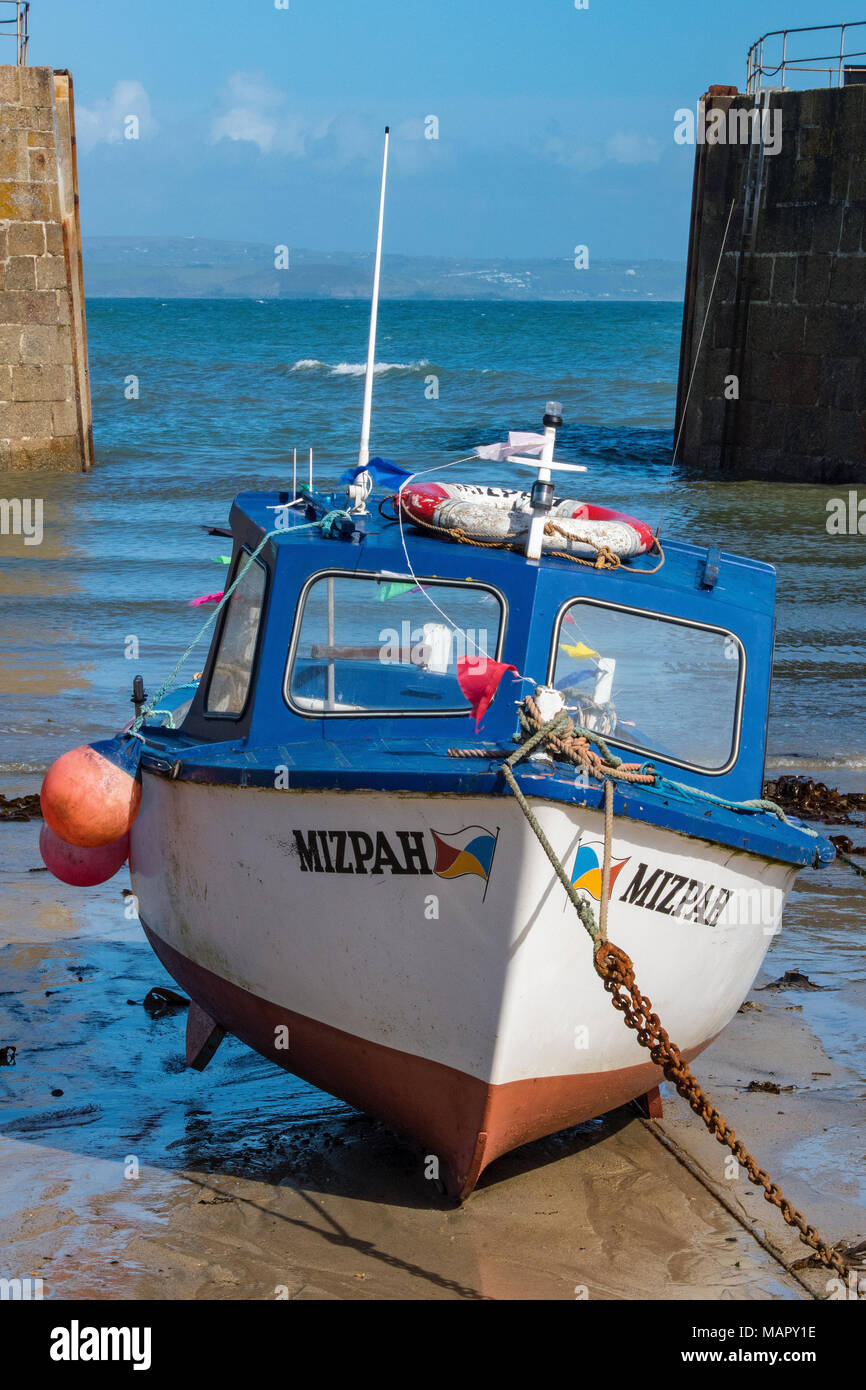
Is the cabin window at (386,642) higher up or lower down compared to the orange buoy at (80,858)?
higher up

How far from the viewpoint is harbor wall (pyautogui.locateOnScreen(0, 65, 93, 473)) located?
19.7 meters

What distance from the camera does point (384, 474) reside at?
218 inches

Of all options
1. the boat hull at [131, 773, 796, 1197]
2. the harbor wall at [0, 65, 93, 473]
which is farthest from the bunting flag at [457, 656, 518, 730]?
the harbor wall at [0, 65, 93, 473]

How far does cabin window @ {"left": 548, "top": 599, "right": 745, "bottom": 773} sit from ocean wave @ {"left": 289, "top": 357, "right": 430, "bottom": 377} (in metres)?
46.3

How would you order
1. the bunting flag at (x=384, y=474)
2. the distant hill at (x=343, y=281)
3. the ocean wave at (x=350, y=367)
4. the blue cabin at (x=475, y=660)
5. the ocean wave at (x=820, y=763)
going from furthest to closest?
1. the distant hill at (x=343, y=281)
2. the ocean wave at (x=350, y=367)
3. the ocean wave at (x=820, y=763)
4. the bunting flag at (x=384, y=474)
5. the blue cabin at (x=475, y=660)

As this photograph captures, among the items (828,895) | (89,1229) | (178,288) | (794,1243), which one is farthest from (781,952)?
(178,288)

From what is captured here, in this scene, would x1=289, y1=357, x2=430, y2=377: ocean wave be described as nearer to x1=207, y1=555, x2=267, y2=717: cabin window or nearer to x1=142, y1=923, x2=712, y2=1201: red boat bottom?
x1=207, y1=555, x2=267, y2=717: cabin window

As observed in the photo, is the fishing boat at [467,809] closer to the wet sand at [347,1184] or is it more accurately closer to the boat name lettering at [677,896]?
the boat name lettering at [677,896]

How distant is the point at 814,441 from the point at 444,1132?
17.9m

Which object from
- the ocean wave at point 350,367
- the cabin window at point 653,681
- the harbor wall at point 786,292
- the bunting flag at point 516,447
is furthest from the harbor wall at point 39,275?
the ocean wave at point 350,367

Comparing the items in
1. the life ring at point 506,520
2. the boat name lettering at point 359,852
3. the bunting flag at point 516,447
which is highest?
the bunting flag at point 516,447

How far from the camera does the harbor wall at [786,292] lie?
65.5ft

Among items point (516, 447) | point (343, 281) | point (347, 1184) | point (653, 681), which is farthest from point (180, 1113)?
point (343, 281)

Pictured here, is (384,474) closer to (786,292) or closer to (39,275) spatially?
(39,275)
